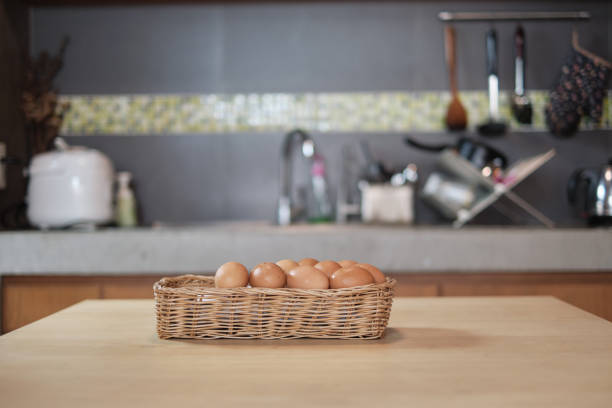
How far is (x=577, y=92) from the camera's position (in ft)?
7.16

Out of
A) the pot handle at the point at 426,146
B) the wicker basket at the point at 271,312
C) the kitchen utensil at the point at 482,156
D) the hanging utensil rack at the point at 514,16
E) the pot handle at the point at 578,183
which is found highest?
the hanging utensil rack at the point at 514,16

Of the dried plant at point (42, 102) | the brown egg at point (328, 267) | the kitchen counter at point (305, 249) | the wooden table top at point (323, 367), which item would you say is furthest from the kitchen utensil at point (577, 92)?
the dried plant at point (42, 102)

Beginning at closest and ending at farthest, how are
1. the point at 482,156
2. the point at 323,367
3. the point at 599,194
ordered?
the point at 323,367
the point at 599,194
the point at 482,156

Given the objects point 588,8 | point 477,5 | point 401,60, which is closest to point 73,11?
point 401,60

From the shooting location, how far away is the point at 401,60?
7.73 ft

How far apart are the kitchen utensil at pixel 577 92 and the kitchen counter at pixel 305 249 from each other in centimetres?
70

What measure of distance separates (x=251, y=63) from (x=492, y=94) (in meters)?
1.04

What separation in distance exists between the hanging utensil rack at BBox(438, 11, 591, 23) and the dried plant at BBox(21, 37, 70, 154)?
1680mm

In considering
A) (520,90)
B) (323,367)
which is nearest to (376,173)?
(520,90)

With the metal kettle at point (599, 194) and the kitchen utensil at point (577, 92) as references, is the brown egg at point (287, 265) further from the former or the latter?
the kitchen utensil at point (577, 92)

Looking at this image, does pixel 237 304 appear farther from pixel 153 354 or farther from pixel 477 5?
pixel 477 5

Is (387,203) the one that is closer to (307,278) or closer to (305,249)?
(305,249)

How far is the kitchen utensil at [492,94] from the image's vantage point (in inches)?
89.1

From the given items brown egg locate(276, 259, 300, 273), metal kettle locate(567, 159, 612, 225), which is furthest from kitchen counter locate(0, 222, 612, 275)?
brown egg locate(276, 259, 300, 273)
